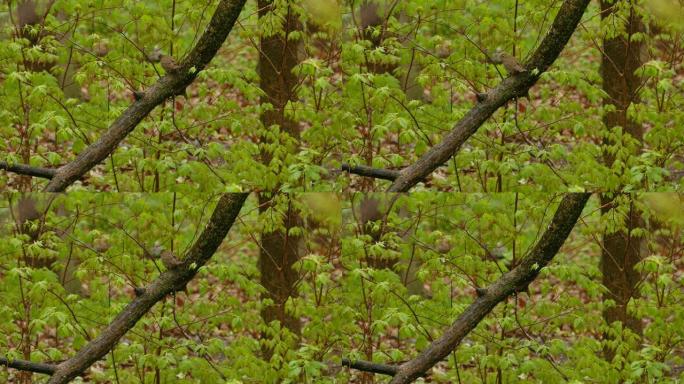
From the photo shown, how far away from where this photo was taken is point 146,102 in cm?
626

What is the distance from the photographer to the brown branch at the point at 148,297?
5.89 meters

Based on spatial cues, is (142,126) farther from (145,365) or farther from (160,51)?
(145,365)

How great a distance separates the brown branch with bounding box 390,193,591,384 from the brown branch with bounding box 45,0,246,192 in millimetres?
2628

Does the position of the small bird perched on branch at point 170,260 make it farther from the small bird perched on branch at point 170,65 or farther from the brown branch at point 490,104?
the brown branch at point 490,104

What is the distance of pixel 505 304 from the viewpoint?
23.0ft

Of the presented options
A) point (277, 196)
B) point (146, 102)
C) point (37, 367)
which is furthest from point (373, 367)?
point (146, 102)

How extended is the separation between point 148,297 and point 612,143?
15.5 ft

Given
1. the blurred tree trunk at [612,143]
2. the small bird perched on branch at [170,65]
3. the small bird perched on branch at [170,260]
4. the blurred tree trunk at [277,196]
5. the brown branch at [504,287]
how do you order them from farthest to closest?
the blurred tree trunk at [612,143] < the blurred tree trunk at [277,196] < the small bird perched on branch at [170,65] < the small bird perched on branch at [170,260] < the brown branch at [504,287]

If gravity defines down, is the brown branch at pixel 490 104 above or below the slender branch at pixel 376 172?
above

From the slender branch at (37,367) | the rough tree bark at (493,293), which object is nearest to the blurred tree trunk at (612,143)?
the rough tree bark at (493,293)

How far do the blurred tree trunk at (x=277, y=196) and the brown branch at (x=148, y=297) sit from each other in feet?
2.80

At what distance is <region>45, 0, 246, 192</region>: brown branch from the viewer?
20.2 feet

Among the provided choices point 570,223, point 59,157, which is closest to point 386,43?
point 570,223

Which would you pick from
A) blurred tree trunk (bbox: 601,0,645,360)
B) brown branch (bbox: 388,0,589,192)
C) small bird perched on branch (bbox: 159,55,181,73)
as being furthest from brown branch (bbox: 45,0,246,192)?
blurred tree trunk (bbox: 601,0,645,360)
